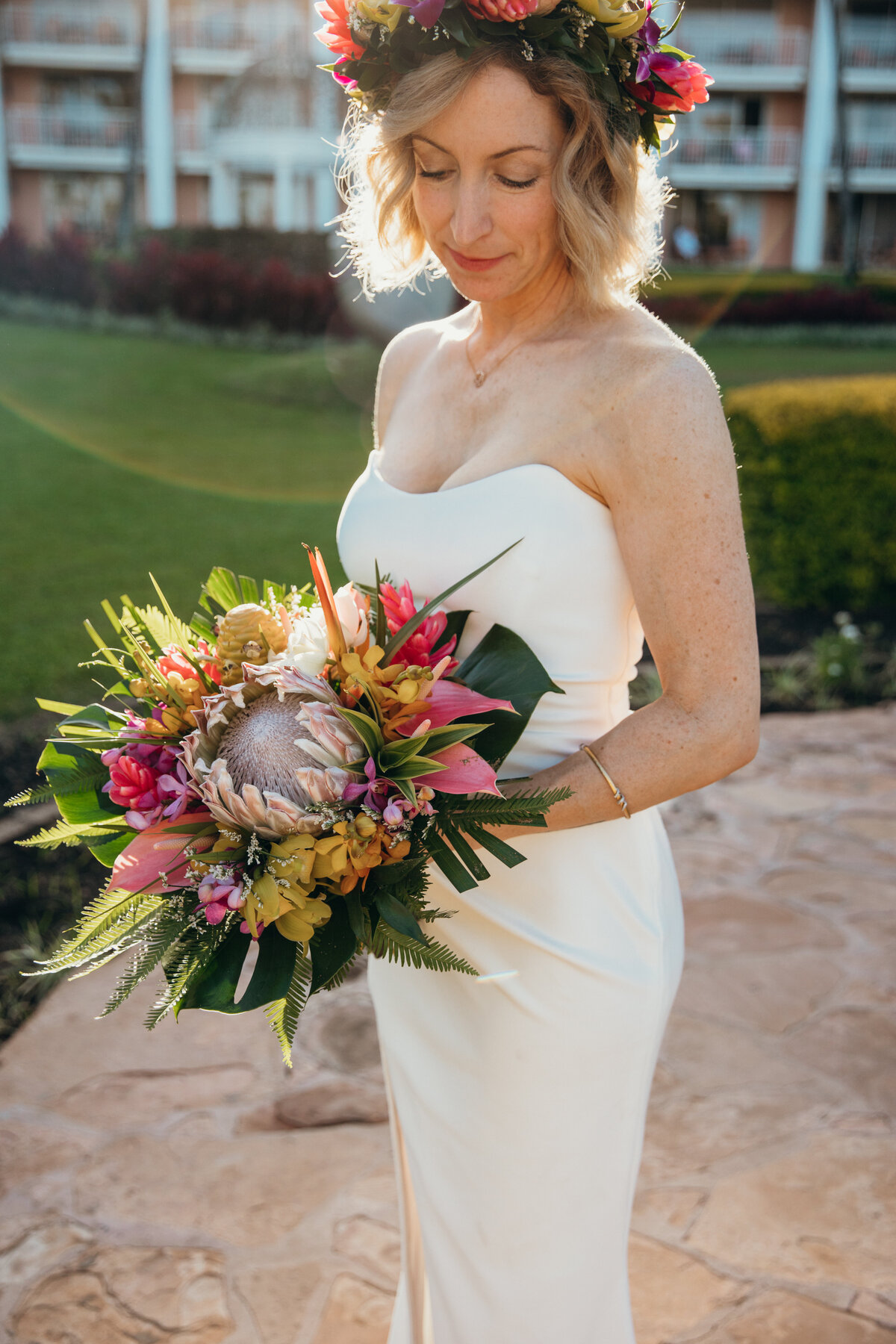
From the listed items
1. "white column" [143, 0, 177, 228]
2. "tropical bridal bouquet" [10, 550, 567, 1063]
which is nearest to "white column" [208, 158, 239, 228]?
"white column" [143, 0, 177, 228]

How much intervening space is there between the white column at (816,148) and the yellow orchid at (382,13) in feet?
116

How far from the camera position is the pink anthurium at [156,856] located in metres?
1.54

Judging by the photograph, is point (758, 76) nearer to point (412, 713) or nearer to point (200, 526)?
point (200, 526)

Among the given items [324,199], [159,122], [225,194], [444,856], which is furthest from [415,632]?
[159,122]

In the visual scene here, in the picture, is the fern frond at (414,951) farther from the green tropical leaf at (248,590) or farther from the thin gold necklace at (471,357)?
the thin gold necklace at (471,357)

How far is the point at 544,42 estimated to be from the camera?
1.79 m

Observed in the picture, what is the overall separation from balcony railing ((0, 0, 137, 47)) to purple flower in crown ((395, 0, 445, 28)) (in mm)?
39716

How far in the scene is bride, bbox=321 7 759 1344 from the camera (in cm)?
177

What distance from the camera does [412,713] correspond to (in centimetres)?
157

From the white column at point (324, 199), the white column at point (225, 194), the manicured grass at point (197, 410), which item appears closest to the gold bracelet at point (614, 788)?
the manicured grass at point (197, 410)

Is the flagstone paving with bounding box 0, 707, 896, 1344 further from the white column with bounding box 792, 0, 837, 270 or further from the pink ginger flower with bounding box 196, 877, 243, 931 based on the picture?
the white column with bounding box 792, 0, 837, 270

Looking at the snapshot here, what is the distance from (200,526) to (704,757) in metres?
8.86

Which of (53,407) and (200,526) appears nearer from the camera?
(200,526)

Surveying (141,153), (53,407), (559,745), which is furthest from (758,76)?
(559,745)
